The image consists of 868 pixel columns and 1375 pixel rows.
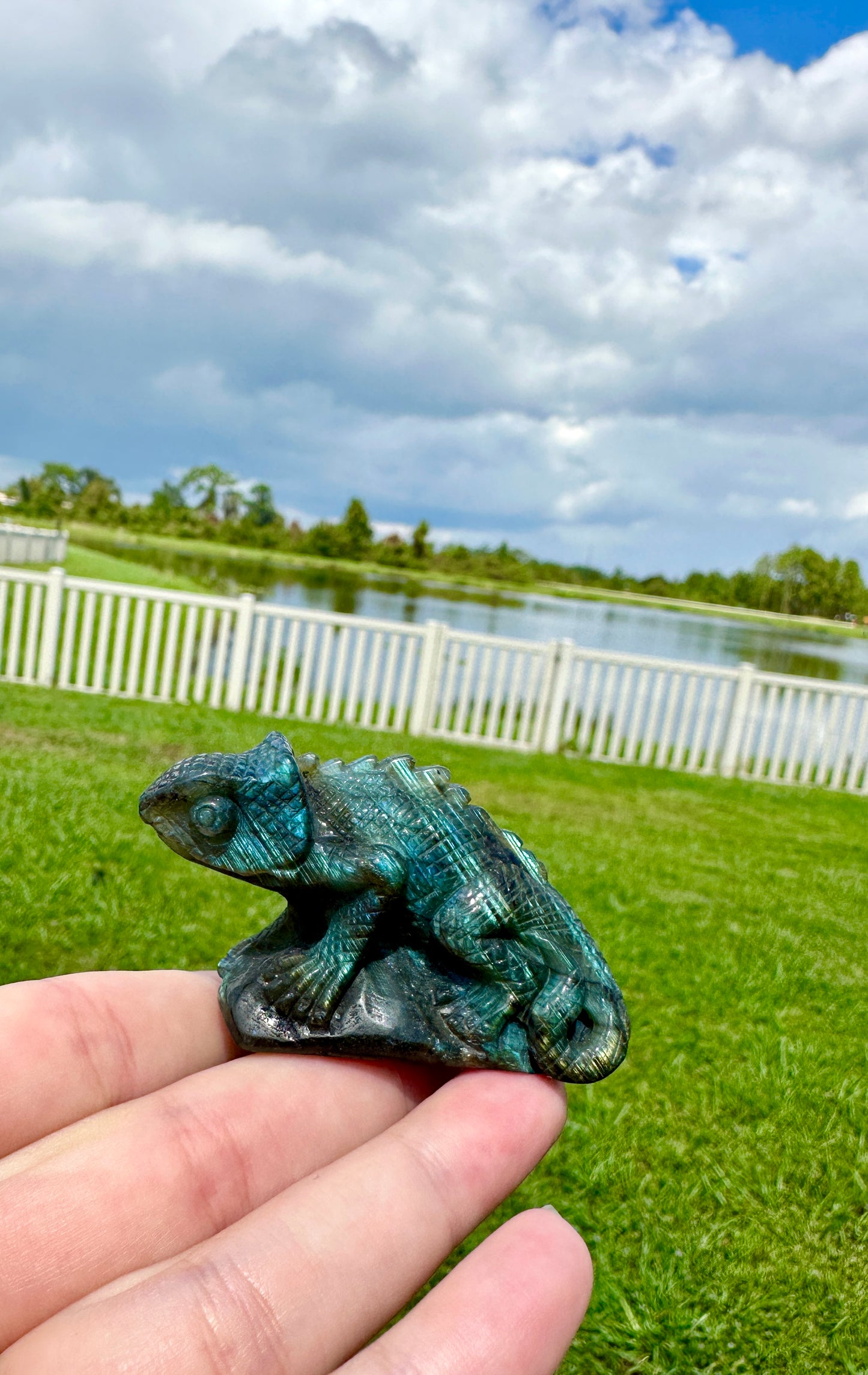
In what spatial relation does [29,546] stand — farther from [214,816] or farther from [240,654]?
[214,816]

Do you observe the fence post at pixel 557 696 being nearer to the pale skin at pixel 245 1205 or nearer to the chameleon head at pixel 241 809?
the pale skin at pixel 245 1205

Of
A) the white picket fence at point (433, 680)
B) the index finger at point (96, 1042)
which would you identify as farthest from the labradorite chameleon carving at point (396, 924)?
the white picket fence at point (433, 680)

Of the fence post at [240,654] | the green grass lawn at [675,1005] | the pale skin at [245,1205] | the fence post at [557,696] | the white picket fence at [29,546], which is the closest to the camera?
the pale skin at [245,1205]

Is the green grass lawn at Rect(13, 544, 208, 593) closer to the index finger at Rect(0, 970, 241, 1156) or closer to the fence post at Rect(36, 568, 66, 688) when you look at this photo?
the fence post at Rect(36, 568, 66, 688)

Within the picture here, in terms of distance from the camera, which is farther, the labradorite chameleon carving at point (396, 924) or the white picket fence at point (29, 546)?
the white picket fence at point (29, 546)

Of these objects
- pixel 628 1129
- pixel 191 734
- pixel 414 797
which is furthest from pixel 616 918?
pixel 191 734

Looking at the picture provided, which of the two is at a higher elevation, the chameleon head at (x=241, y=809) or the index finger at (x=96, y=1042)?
the chameleon head at (x=241, y=809)
